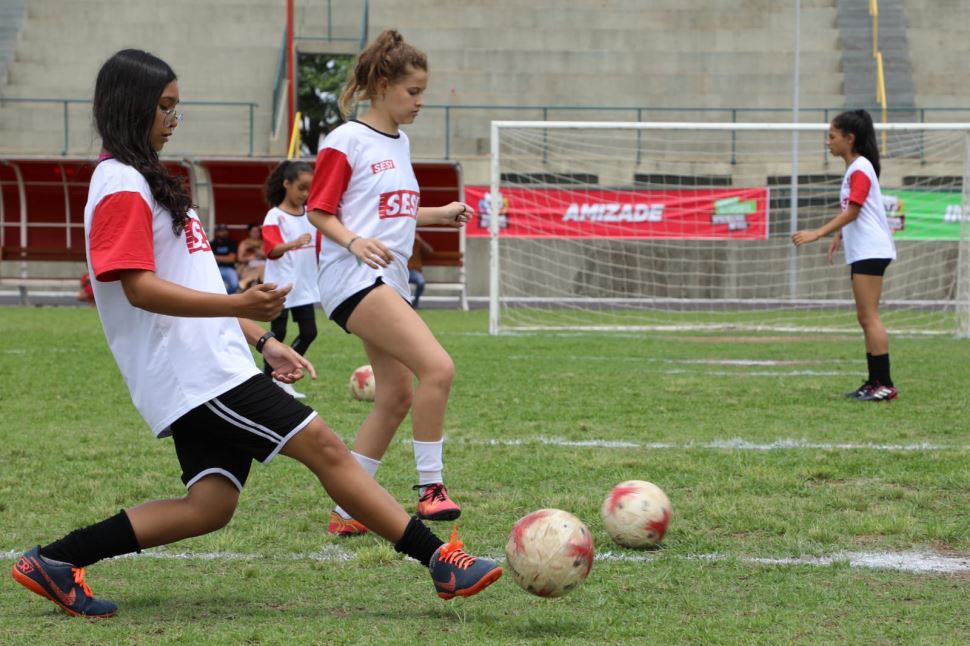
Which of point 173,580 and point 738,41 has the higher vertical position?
point 738,41

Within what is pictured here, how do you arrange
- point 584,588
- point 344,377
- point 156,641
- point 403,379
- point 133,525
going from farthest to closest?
point 344,377 < point 403,379 < point 584,588 < point 133,525 < point 156,641

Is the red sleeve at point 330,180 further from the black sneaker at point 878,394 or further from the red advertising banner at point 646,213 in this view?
the red advertising banner at point 646,213

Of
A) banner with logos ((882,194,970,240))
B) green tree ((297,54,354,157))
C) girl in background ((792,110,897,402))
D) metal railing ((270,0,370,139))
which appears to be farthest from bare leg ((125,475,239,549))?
green tree ((297,54,354,157))

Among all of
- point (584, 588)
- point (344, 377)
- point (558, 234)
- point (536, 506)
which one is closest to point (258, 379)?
point (584, 588)

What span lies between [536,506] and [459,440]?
1850mm

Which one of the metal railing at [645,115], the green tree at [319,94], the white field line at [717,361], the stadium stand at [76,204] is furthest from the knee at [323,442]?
the green tree at [319,94]

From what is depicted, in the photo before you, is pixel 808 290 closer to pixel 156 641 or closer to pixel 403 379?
pixel 403 379

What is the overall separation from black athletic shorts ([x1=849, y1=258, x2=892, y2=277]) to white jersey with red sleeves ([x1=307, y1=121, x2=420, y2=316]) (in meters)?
4.91

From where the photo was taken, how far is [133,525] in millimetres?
3621

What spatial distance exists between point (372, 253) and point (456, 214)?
0.91 meters

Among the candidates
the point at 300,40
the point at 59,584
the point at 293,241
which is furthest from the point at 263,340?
the point at 300,40

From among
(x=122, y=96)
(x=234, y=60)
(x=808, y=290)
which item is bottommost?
(x=808, y=290)

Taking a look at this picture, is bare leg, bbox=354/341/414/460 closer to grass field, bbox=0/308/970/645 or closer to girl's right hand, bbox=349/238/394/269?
grass field, bbox=0/308/970/645

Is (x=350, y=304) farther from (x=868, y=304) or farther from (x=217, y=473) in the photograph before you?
(x=868, y=304)
